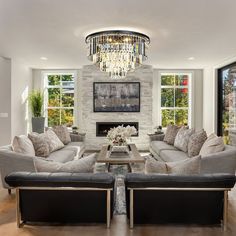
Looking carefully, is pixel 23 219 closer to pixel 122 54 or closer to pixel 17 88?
pixel 122 54

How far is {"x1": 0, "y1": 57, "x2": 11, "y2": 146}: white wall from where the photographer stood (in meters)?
7.39

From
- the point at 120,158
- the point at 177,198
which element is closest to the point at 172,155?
the point at 120,158

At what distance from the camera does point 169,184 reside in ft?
9.52

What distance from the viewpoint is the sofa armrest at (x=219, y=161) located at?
3.95 metres

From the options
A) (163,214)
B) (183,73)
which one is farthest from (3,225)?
(183,73)

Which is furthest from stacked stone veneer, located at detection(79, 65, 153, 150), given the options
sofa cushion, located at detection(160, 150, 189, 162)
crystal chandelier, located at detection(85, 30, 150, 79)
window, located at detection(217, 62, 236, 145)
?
sofa cushion, located at detection(160, 150, 189, 162)

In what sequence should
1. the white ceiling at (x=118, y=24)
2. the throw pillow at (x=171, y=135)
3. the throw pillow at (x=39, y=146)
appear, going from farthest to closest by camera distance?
the throw pillow at (x=171, y=135) < the throw pillow at (x=39, y=146) < the white ceiling at (x=118, y=24)

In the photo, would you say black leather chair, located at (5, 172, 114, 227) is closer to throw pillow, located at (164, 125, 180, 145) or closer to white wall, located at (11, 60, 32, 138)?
throw pillow, located at (164, 125, 180, 145)

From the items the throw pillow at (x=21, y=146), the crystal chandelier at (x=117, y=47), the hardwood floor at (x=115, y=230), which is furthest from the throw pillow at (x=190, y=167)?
the crystal chandelier at (x=117, y=47)

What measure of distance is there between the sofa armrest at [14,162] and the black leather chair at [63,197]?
1.02m

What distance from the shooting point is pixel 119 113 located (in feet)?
29.0

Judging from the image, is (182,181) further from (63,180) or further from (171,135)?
(171,135)

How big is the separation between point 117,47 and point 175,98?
4606mm

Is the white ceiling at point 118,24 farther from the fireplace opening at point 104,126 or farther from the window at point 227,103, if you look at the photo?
the fireplace opening at point 104,126
